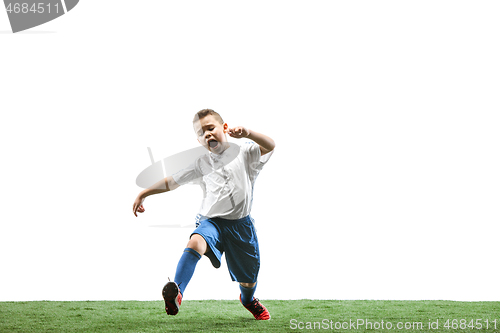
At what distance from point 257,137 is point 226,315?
0.98 metres

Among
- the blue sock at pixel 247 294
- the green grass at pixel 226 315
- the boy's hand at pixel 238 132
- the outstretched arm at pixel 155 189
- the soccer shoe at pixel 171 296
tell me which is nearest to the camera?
the soccer shoe at pixel 171 296

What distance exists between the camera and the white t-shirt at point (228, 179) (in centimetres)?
212

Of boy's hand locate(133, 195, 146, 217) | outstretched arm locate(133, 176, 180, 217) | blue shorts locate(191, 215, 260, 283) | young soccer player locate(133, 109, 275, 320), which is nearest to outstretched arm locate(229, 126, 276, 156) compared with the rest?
young soccer player locate(133, 109, 275, 320)

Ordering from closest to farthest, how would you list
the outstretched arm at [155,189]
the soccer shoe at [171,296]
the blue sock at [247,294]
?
the soccer shoe at [171,296] < the outstretched arm at [155,189] < the blue sock at [247,294]

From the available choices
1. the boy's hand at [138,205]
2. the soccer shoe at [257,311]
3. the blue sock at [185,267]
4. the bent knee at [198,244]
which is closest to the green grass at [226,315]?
the soccer shoe at [257,311]

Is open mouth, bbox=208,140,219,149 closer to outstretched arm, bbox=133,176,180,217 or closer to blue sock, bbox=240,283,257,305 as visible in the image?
outstretched arm, bbox=133,176,180,217

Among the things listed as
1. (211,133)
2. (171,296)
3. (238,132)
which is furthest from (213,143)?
(171,296)

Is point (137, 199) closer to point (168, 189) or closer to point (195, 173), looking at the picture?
point (168, 189)

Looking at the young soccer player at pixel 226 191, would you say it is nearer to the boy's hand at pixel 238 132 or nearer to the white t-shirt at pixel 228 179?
the white t-shirt at pixel 228 179

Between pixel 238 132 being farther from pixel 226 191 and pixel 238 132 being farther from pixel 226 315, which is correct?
pixel 226 315

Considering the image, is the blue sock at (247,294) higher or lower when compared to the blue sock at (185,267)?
lower

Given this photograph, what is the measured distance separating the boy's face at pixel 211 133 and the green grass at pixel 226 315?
2.58ft

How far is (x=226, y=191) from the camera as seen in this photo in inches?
83.4

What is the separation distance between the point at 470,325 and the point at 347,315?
56cm
